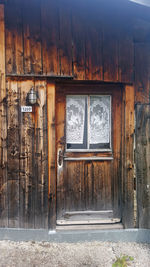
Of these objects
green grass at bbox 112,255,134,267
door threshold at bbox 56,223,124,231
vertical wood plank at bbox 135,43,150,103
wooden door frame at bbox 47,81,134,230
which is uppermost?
vertical wood plank at bbox 135,43,150,103

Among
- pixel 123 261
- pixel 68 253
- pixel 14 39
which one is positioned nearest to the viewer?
pixel 123 261

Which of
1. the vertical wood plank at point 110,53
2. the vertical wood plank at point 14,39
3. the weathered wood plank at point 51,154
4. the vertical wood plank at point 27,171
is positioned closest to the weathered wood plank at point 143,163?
the vertical wood plank at point 110,53

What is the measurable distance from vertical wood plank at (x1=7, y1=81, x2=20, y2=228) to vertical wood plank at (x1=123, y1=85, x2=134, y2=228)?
1.65m

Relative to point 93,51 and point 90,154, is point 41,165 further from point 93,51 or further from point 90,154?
point 93,51

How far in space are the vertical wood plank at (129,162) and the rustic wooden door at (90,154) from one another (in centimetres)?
12

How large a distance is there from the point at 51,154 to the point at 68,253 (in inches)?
55.2

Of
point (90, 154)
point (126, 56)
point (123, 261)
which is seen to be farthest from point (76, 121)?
point (123, 261)

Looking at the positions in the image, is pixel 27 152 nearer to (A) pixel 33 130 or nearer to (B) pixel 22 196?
(A) pixel 33 130

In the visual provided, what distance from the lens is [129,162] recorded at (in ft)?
11.1

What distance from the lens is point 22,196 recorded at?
3221mm

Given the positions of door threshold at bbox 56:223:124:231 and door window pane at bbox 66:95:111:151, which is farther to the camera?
door window pane at bbox 66:95:111:151

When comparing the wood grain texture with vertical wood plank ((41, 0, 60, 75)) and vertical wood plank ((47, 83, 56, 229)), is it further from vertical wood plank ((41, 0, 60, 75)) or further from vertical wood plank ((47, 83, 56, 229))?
vertical wood plank ((47, 83, 56, 229))

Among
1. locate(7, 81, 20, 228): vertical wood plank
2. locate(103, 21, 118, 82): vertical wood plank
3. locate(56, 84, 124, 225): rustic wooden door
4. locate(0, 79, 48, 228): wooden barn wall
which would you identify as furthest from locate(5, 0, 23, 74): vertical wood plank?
locate(103, 21, 118, 82): vertical wood plank

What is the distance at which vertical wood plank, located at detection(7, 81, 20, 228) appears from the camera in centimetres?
318
